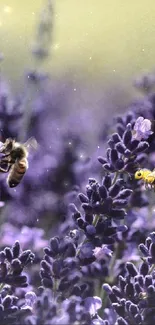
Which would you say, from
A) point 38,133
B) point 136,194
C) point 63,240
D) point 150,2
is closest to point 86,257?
point 63,240

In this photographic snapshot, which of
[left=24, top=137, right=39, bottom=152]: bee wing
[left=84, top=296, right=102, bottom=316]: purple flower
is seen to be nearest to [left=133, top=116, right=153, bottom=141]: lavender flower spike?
[left=24, top=137, right=39, bottom=152]: bee wing

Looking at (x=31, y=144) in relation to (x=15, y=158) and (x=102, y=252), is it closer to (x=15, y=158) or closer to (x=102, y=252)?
(x=15, y=158)

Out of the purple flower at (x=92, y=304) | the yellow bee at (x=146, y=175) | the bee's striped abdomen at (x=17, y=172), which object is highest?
the bee's striped abdomen at (x=17, y=172)

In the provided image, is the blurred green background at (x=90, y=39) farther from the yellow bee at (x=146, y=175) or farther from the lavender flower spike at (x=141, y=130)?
the yellow bee at (x=146, y=175)

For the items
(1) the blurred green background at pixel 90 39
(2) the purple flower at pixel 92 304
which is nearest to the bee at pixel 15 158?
(1) the blurred green background at pixel 90 39

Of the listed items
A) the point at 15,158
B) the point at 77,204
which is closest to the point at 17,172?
the point at 15,158

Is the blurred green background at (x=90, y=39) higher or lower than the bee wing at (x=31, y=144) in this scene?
higher
